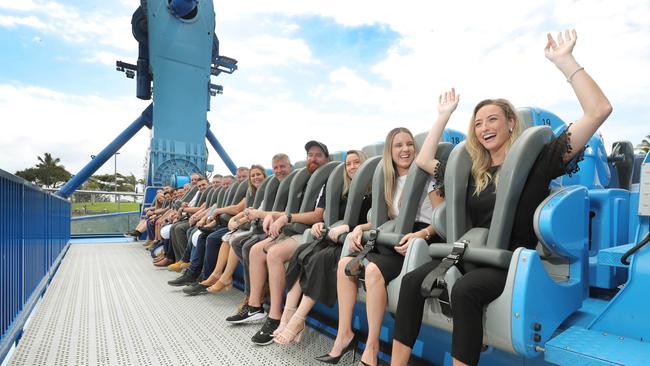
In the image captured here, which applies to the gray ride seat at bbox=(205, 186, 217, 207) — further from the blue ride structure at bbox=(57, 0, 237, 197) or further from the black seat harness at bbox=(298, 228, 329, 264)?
the blue ride structure at bbox=(57, 0, 237, 197)

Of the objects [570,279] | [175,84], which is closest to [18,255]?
[570,279]

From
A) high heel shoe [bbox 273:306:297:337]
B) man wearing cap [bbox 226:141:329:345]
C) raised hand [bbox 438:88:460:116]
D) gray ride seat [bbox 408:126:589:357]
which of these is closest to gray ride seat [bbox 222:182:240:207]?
man wearing cap [bbox 226:141:329:345]

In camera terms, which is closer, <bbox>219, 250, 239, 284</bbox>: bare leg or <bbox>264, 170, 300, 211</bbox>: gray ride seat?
<bbox>264, 170, 300, 211</bbox>: gray ride seat

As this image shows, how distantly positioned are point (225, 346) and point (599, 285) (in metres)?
1.82

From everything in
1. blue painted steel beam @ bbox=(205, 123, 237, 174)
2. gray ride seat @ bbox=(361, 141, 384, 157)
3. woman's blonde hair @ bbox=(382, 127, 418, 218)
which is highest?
blue painted steel beam @ bbox=(205, 123, 237, 174)

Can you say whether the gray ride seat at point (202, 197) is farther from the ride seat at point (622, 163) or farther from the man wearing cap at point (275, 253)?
the ride seat at point (622, 163)

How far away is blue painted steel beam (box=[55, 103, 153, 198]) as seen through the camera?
34.2ft

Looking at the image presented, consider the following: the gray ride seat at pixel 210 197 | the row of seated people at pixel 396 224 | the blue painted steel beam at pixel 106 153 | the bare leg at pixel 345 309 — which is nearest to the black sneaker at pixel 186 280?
the row of seated people at pixel 396 224

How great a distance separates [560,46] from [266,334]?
1945mm

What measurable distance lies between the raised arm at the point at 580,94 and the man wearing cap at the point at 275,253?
1.50 meters

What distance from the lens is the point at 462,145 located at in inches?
64.6

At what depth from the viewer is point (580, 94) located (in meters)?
1.36

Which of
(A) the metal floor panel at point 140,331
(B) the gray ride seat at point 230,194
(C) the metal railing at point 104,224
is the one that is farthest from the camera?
(C) the metal railing at point 104,224

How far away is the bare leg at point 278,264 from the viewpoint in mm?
2367
